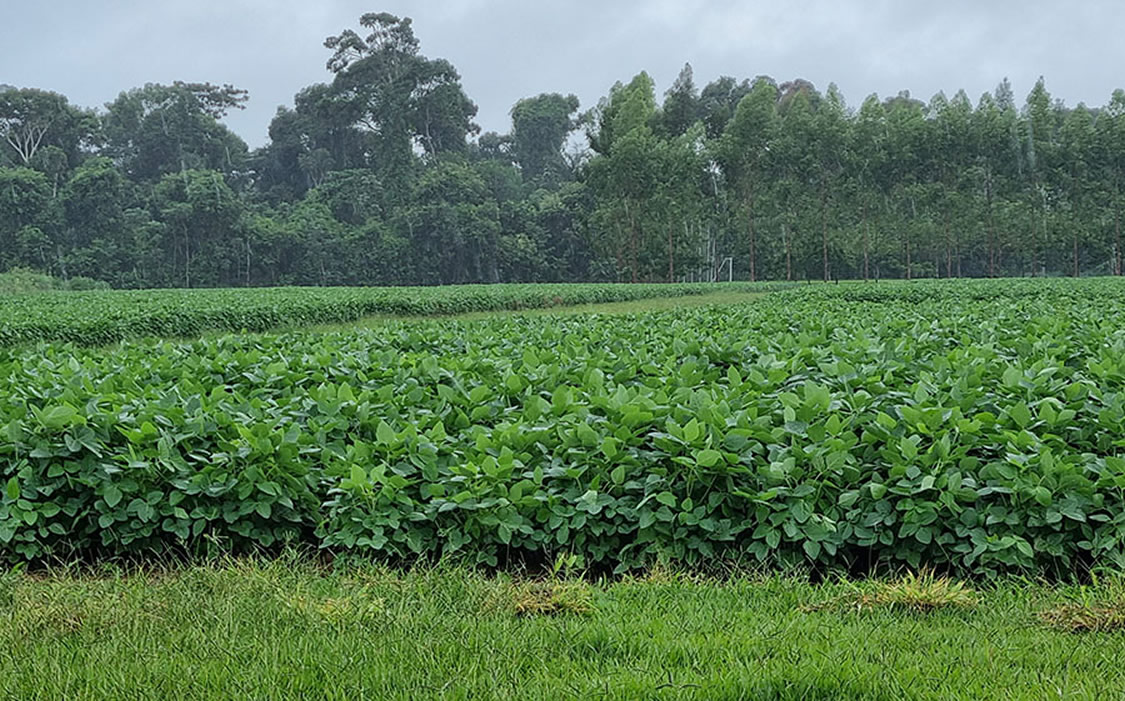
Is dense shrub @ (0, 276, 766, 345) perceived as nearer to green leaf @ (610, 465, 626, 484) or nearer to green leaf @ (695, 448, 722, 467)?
green leaf @ (610, 465, 626, 484)

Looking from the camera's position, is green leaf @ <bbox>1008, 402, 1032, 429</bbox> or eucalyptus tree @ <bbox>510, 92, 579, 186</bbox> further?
eucalyptus tree @ <bbox>510, 92, 579, 186</bbox>

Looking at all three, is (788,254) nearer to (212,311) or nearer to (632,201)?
(632,201)

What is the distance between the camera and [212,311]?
1900 centimetres

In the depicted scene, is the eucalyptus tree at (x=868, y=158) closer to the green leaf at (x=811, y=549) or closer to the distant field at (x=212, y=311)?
the distant field at (x=212, y=311)

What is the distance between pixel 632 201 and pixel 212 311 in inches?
1300

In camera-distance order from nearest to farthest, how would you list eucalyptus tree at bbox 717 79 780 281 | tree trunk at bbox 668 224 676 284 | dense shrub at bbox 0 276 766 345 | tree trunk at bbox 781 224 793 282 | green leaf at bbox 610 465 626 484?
1. green leaf at bbox 610 465 626 484
2. dense shrub at bbox 0 276 766 345
3. eucalyptus tree at bbox 717 79 780 281
4. tree trunk at bbox 781 224 793 282
5. tree trunk at bbox 668 224 676 284

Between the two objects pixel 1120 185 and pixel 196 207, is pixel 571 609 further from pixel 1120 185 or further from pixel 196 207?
pixel 1120 185

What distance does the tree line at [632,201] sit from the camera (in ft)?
156

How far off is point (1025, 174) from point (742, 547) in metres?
53.2

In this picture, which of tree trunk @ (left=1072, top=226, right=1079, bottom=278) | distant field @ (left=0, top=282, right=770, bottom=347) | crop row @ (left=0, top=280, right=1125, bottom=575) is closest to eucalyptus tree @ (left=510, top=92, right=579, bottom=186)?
tree trunk @ (left=1072, top=226, right=1079, bottom=278)

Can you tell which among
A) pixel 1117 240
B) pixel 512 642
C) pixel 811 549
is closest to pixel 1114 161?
pixel 1117 240

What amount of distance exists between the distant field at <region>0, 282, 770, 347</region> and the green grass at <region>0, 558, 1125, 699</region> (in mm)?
12959

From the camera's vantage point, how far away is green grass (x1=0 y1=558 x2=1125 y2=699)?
216cm

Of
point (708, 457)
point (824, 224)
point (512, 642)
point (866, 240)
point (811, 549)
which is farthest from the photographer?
point (866, 240)
